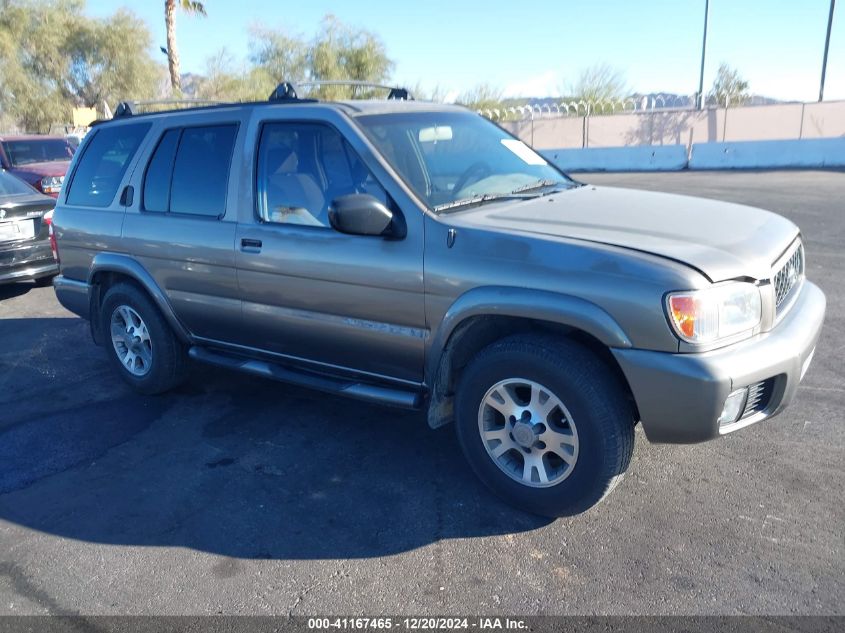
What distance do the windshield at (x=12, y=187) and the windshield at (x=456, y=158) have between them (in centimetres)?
644

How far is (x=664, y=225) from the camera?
3.49 metres

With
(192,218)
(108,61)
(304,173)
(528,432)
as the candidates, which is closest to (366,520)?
(528,432)

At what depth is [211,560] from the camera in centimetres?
329

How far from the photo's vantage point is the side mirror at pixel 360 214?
3.54 m

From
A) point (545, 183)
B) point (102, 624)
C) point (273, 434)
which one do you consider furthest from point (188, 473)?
point (545, 183)

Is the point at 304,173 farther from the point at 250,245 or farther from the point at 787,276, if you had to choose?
the point at 787,276

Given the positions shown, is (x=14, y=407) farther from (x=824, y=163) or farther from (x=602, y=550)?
(x=824, y=163)

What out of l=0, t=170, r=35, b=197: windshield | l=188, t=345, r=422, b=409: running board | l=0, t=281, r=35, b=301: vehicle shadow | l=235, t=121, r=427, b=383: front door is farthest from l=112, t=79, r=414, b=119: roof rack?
l=0, t=281, r=35, b=301: vehicle shadow

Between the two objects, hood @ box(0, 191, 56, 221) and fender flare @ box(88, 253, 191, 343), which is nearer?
fender flare @ box(88, 253, 191, 343)

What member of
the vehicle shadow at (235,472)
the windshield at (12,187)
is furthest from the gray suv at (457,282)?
the windshield at (12,187)

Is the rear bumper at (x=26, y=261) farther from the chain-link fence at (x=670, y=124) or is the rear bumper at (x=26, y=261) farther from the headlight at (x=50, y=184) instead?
the chain-link fence at (x=670, y=124)

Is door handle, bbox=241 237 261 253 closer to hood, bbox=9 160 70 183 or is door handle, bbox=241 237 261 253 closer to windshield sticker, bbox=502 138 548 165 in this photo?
windshield sticker, bbox=502 138 548 165

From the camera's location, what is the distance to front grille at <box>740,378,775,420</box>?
3.12 m

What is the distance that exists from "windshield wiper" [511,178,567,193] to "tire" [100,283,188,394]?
2.66 metres
